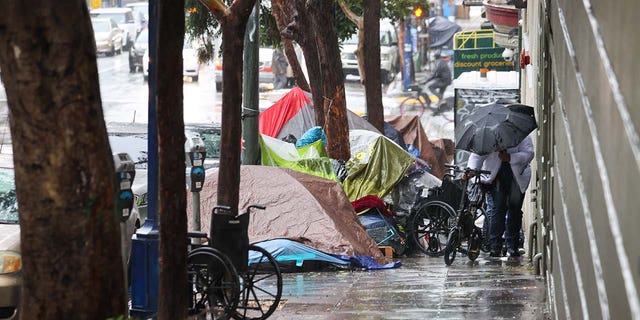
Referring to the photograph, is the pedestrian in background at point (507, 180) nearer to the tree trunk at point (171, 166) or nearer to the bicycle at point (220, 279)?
the bicycle at point (220, 279)

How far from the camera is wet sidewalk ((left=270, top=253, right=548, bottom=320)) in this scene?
9742mm

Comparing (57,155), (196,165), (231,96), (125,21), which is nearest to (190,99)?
(125,21)

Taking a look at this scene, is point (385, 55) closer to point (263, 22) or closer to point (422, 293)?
point (263, 22)

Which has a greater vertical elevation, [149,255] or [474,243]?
[149,255]

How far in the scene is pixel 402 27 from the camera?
48.3m

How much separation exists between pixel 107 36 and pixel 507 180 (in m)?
35.9

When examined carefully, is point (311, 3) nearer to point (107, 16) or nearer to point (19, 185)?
point (19, 185)

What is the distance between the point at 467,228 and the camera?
13.6 metres

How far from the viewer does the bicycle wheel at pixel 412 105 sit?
1512 inches

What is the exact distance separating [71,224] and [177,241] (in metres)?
3.31

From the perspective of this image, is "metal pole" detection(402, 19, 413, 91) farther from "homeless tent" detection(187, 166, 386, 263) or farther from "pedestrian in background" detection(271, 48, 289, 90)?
"homeless tent" detection(187, 166, 386, 263)

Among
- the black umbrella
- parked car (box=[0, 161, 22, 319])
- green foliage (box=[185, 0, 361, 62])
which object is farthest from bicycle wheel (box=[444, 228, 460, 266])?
green foliage (box=[185, 0, 361, 62])

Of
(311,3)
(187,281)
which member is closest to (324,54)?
(311,3)

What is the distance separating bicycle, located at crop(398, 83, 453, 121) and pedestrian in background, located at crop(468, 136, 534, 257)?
24.2 metres
